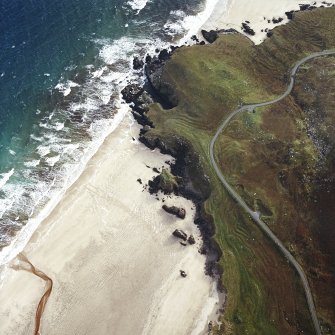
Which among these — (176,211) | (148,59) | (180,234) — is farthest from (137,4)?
(180,234)

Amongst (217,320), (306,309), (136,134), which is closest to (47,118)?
(136,134)

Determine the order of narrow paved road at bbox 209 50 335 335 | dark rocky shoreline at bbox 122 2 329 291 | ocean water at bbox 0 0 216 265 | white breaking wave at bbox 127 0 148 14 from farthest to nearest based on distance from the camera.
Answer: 1. white breaking wave at bbox 127 0 148 14
2. ocean water at bbox 0 0 216 265
3. dark rocky shoreline at bbox 122 2 329 291
4. narrow paved road at bbox 209 50 335 335

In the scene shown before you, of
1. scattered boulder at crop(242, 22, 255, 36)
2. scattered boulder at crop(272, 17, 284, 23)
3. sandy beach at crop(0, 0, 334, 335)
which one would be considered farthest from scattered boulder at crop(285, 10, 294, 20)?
sandy beach at crop(0, 0, 334, 335)

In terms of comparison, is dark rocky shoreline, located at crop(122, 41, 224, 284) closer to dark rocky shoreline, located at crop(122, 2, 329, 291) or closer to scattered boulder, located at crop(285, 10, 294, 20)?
dark rocky shoreline, located at crop(122, 2, 329, 291)

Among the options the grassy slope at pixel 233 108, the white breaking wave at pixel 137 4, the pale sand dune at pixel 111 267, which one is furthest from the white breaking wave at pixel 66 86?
the white breaking wave at pixel 137 4

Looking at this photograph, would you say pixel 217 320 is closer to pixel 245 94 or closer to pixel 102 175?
pixel 102 175

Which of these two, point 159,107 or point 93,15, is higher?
point 93,15
